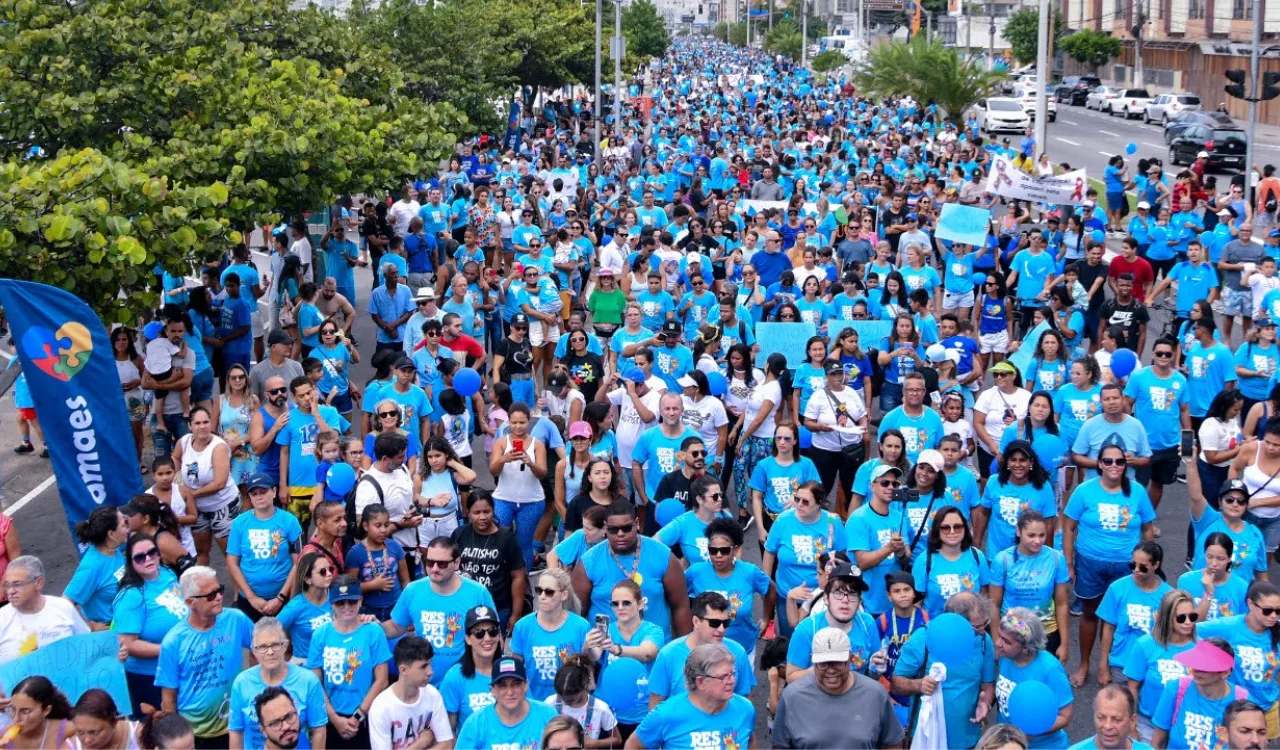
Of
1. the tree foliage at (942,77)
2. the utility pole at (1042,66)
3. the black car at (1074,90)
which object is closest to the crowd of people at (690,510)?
the utility pole at (1042,66)

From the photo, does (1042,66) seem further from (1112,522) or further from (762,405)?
(1112,522)

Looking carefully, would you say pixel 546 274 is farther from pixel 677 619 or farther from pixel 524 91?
pixel 524 91

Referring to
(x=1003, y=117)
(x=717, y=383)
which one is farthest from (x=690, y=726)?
(x=1003, y=117)

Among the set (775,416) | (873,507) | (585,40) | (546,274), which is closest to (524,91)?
(585,40)

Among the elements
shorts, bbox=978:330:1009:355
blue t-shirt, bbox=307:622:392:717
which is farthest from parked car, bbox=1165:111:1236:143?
blue t-shirt, bbox=307:622:392:717

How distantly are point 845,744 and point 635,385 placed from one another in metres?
4.73

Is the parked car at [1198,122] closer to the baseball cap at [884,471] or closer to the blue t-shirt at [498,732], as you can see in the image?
the baseball cap at [884,471]

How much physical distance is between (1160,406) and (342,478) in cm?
571

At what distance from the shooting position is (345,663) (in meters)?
7.05

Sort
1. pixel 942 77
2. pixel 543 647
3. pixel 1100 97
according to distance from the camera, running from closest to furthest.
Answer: pixel 543 647 → pixel 942 77 → pixel 1100 97

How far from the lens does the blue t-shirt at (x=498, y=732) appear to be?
629 centimetres

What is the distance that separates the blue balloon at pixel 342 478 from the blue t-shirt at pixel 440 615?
1935 mm

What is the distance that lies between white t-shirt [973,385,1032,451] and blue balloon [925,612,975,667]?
375 centimetres

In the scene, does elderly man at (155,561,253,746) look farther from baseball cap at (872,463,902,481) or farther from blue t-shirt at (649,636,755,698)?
baseball cap at (872,463,902,481)
